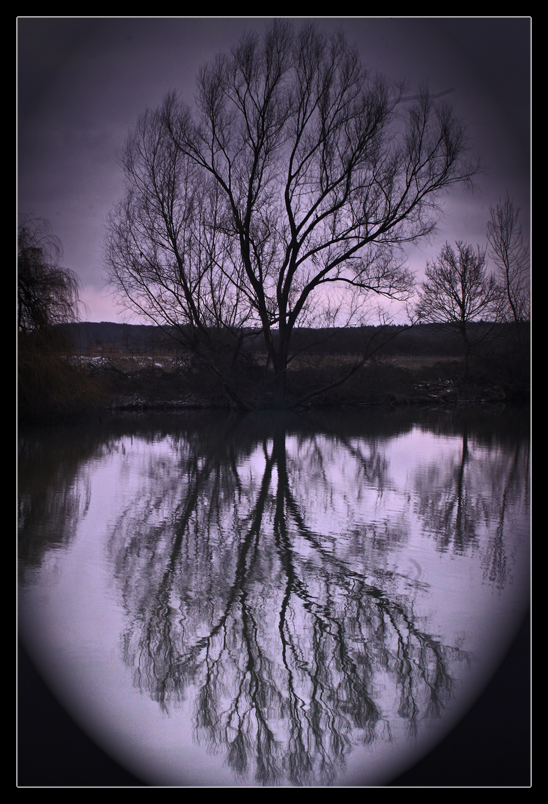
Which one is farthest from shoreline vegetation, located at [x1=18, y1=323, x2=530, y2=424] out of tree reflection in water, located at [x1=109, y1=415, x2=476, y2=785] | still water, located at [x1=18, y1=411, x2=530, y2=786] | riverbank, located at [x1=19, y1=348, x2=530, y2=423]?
tree reflection in water, located at [x1=109, y1=415, x2=476, y2=785]

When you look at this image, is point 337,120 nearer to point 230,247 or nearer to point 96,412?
point 230,247

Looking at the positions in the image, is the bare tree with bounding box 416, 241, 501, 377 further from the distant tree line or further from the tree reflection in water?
the tree reflection in water

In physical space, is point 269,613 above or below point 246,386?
below

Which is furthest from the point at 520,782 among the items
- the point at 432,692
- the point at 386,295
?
the point at 386,295

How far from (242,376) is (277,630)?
1802cm

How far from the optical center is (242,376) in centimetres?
2119

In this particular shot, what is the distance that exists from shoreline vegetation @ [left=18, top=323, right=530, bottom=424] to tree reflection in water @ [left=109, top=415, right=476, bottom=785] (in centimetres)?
823

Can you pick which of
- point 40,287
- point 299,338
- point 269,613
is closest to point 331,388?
point 299,338

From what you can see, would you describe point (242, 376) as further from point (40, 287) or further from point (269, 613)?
point (269, 613)

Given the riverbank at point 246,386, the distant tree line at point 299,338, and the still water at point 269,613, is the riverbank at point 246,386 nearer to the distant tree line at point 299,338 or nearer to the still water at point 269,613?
the distant tree line at point 299,338

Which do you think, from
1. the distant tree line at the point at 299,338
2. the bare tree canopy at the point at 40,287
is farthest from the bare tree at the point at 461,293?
the bare tree canopy at the point at 40,287

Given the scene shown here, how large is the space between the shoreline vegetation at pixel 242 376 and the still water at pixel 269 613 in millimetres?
6267
